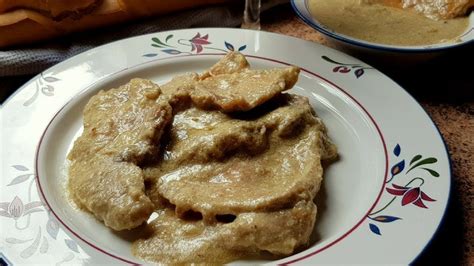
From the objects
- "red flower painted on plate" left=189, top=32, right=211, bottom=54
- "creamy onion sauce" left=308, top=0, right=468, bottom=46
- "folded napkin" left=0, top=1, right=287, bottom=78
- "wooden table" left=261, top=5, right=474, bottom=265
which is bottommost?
"folded napkin" left=0, top=1, right=287, bottom=78

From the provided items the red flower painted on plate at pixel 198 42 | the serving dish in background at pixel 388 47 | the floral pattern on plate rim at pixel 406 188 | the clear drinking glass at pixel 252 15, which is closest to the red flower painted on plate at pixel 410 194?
the floral pattern on plate rim at pixel 406 188

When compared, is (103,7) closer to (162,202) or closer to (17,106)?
(17,106)

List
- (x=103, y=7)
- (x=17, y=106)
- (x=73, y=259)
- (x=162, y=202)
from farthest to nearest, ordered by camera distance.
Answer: (x=103, y=7) < (x=17, y=106) < (x=162, y=202) < (x=73, y=259)

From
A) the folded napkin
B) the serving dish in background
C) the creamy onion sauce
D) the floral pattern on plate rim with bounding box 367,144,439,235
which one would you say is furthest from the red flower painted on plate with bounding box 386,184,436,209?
the folded napkin

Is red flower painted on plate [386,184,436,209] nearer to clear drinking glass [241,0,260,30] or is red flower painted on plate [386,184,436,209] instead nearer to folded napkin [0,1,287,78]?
clear drinking glass [241,0,260,30]

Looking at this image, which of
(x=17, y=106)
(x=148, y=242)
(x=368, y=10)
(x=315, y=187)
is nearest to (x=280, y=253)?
(x=315, y=187)

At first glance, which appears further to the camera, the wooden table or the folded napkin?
the folded napkin

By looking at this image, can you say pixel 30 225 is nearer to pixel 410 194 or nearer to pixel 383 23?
pixel 410 194

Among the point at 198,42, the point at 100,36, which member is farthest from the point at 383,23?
the point at 100,36
